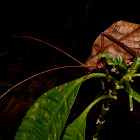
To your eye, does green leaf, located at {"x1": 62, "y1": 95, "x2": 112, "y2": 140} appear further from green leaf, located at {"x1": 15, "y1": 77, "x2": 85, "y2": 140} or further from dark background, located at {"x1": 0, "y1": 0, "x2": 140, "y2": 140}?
dark background, located at {"x1": 0, "y1": 0, "x2": 140, "y2": 140}

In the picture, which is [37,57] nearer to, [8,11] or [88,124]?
[8,11]

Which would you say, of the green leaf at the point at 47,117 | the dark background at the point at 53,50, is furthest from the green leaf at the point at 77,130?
the dark background at the point at 53,50

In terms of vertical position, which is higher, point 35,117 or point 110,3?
point 110,3

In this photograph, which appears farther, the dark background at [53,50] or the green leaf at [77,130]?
the dark background at [53,50]

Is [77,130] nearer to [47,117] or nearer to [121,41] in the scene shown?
[47,117]

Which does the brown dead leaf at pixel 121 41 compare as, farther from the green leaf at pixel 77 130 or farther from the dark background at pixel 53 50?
the dark background at pixel 53 50

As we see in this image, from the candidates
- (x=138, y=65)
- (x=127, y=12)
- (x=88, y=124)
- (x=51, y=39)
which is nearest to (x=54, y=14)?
(x=51, y=39)
